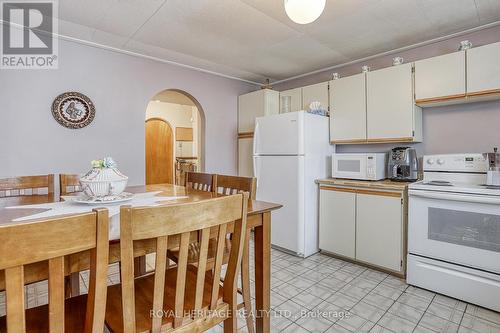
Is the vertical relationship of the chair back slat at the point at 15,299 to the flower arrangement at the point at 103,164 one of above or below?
below

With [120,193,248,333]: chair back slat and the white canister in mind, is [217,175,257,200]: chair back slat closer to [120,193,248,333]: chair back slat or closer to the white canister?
[120,193,248,333]: chair back slat

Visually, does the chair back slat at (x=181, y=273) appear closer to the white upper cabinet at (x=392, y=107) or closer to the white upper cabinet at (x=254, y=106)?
the white upper cabinet at (x=392, y=107)

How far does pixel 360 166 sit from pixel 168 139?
202 inches

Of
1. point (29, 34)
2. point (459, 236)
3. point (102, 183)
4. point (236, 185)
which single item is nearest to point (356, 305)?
point (459, 236)

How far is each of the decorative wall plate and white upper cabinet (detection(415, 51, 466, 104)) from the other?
128 inches

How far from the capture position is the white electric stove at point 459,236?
1875 mm

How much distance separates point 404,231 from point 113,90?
10.6 feet

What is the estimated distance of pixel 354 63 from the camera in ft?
10.7

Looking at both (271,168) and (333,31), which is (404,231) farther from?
(333,31)

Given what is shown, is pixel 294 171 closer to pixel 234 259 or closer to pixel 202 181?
pixel 202 181

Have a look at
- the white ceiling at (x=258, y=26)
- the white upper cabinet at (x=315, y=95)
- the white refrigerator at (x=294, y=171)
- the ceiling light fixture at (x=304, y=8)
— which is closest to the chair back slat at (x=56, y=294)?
the ceiling light fixture at (x=304, y=8)

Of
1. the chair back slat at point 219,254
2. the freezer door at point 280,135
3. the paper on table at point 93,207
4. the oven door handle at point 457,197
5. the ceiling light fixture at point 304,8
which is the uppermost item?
the ceiling light fixture at point 304,8

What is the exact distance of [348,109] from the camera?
2955 mm

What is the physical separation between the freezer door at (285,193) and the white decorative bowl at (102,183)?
6.04 ft
